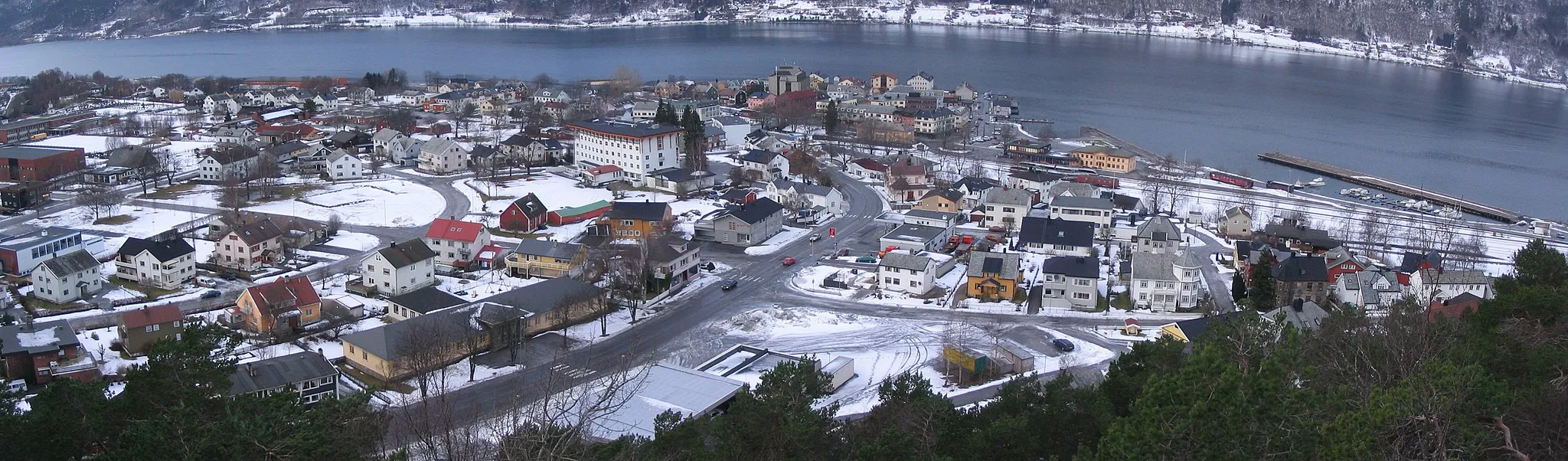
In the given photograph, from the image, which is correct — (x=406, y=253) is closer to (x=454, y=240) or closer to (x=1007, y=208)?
(x=454, y=240)

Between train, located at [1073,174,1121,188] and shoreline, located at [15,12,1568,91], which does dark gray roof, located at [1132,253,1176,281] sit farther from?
shoreline, located at [15,12,1568,91]

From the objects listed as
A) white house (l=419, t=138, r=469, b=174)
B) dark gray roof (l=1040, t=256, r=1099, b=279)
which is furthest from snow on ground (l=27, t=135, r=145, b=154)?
dark gray roof (l=1040, t=256, r=1099, b=279)

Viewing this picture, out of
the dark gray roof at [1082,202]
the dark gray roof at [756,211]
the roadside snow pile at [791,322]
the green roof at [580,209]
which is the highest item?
the dark gray roof at [1082,202]

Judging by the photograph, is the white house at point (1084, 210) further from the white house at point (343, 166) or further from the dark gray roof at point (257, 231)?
the white house at point (343, 166)

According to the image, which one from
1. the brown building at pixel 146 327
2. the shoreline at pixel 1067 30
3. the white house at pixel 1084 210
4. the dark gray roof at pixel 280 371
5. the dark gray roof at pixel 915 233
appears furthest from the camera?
the shoreline at pixel 1067 30

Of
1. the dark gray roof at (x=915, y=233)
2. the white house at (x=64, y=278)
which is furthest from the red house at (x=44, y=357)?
the dark gray roof at (x=915, y=233)

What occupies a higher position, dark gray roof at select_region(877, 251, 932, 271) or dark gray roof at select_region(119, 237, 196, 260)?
dark gray roof at select_region(119, 237, 196, 260)
